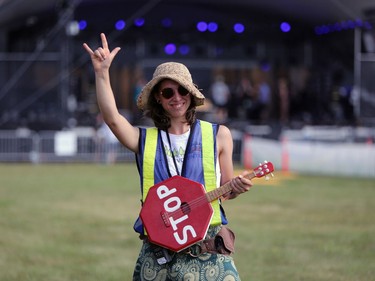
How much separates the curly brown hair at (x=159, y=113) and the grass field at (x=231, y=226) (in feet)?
12.6

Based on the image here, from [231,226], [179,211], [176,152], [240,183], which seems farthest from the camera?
[231,226]

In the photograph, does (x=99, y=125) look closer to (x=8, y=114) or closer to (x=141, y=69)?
(x=8, y=114)

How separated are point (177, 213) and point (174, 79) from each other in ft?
2.30

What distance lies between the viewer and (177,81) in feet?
17.5

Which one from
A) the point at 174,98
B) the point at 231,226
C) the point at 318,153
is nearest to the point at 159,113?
the point at 174,98

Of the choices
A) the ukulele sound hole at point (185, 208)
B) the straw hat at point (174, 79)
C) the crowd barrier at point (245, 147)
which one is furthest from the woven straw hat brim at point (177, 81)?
the crowd barrier at point (245, 147)

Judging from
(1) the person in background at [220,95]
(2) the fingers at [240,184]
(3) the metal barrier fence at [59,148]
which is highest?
(1) the person in background at [220,95]

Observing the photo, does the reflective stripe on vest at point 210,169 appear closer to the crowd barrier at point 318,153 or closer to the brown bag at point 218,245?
the brown bag at point 218,245

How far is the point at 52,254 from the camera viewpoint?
10625mm

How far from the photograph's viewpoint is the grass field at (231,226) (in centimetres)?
962

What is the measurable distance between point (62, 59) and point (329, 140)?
766 cm

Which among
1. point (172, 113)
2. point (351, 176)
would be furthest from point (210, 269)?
point (351, 176)

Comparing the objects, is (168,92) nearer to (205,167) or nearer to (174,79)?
(174,79)

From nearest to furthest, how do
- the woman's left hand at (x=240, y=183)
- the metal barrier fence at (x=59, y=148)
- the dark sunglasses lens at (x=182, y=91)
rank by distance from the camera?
the woman's left hand at (x=240, y=183)
the dark sunglasses lens at (x=182, y=91)
the metal barrier fence at (x=59, y=148)
